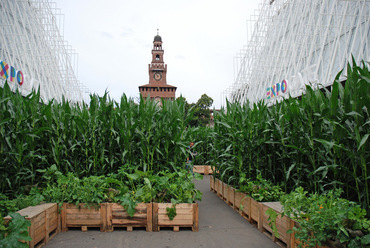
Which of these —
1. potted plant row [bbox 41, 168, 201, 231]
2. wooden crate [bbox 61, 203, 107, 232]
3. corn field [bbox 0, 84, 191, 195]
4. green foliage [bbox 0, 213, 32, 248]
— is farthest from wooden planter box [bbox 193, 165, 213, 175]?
Answer: green foliage [bbox 0, 213, 32, 248]

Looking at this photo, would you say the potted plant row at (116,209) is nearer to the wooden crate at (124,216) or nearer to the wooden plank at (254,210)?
the wooden crate at (124,216)

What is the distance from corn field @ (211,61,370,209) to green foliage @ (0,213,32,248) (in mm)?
Result: 3714

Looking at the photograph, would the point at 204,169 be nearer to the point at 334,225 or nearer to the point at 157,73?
the point at 334,225

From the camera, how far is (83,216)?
4695 mm

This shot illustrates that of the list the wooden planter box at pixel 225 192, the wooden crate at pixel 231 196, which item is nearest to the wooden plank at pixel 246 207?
the wooden crate at pixel 231 196

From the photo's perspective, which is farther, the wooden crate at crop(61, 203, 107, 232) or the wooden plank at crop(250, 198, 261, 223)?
the wooden plank at crop(250, 198, 261, 223)

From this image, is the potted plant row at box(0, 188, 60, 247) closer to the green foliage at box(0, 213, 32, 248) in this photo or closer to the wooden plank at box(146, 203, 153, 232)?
the green foliage at box(0, 213, 32, 248)

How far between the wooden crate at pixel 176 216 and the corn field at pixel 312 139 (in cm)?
173

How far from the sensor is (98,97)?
5.84m

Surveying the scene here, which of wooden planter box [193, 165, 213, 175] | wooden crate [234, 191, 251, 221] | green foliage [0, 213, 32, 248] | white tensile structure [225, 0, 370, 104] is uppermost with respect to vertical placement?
white tensile structure [225, 0, 370, 104]

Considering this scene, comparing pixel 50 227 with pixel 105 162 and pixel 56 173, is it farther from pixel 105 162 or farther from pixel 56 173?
pixel 105 162

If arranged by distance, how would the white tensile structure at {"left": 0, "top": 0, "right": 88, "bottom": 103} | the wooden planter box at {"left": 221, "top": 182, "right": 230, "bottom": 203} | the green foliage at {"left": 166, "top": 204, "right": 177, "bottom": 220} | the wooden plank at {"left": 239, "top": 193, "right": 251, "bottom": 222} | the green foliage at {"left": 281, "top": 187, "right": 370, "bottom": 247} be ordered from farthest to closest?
the white tensile structure at {"left": 0, "top": 0, "right": 88, "bottom": 103} → the wooden planter box at {"left": 221, "top": 182, "right": 230, "bottom": 203} → the wooden plank at {"left": 239, "top": 193, "right": 251, "bottom": 222} → the green foliage at {"left": 166, "top": 204, "right": 177, "bottom": 220} → the green foliage at {"left": 281, "top": 187, "right": 370, "bottom": 247}

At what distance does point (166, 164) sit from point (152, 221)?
1299 millimetres

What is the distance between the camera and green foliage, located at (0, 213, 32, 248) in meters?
3.00
